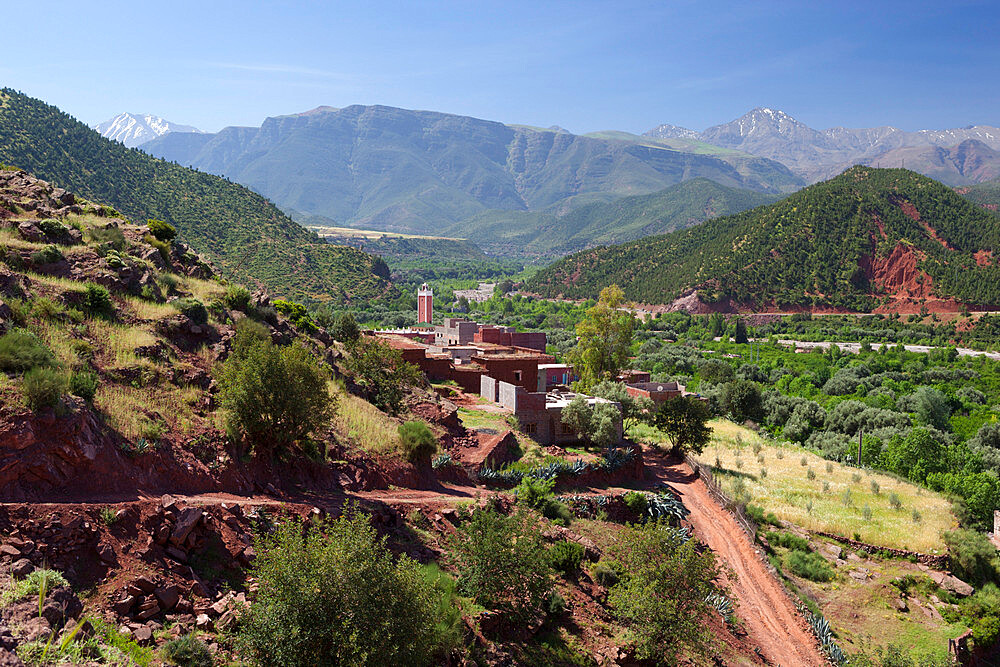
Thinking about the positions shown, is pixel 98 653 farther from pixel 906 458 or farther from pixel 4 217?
pixel 906 458

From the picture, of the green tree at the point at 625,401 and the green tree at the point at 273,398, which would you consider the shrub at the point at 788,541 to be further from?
the green tree at the point at 273,398

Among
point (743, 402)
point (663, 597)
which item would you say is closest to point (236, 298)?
point (663, 597)

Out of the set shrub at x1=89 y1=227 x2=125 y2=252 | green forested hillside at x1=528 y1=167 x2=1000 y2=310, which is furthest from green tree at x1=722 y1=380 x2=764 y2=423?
green forested hillside at x1=528 y1=167 x2=1000 y2=310

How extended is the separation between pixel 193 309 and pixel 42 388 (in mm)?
7171

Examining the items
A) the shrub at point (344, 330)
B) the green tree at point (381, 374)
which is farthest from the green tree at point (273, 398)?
the shrub at point (344, 330)

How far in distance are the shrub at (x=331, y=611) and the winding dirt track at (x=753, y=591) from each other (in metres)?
11.2

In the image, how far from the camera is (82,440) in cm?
1162

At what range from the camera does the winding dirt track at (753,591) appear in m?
17.2

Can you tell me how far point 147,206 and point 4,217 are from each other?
58964mm

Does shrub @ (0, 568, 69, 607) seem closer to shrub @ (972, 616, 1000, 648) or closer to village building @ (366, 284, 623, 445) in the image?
village building @ (366, 284, 623, 445)

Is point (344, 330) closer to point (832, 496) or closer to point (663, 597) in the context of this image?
point (663, 597)

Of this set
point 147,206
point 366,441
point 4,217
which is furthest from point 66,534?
point 147,206

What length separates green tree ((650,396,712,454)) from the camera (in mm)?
30344

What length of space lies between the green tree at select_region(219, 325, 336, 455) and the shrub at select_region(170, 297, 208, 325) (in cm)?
390
